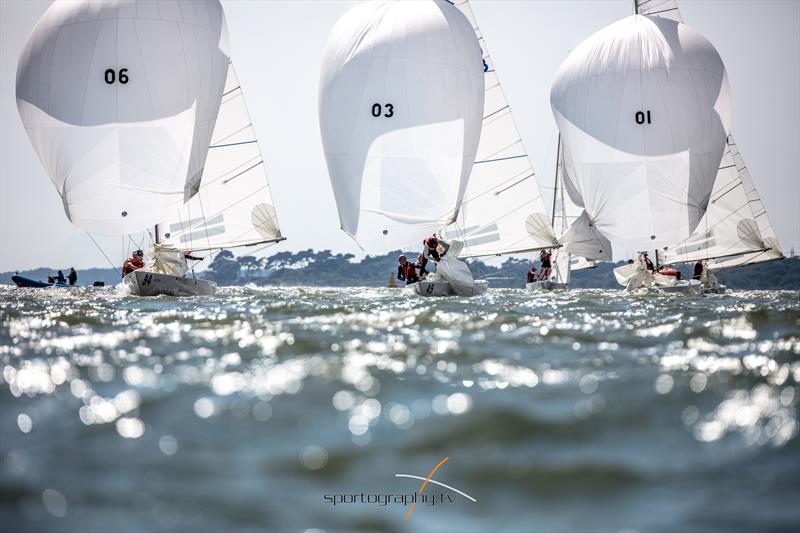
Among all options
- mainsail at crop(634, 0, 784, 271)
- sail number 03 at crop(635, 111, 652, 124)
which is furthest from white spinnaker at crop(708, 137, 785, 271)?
sail number 03 at crop(635, 111, 652, 124)

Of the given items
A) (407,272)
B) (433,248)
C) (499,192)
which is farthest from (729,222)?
(433,248)

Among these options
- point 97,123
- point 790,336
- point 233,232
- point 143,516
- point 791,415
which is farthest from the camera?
point 233,232

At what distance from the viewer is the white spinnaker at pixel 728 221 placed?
35562 millimetres

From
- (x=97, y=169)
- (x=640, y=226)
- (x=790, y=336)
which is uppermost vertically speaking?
(x=97, y=169)

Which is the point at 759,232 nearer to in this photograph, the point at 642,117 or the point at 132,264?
the point at 642,117

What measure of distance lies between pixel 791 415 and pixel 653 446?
3.18 feet

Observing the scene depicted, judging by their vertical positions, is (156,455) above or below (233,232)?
below

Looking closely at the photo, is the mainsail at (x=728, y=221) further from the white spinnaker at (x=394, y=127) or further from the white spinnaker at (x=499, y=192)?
the white spinnaker at (x=394, y=127)

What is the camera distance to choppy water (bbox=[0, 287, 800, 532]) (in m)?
2.44

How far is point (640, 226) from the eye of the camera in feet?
90.3

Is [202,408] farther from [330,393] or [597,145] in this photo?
[597,145]

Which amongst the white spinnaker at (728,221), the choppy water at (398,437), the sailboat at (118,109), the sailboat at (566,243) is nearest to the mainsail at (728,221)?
the white spinnaker at (728,221)

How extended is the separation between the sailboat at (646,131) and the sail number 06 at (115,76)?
1599 centimetres

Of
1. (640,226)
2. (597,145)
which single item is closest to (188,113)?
(597,145)
